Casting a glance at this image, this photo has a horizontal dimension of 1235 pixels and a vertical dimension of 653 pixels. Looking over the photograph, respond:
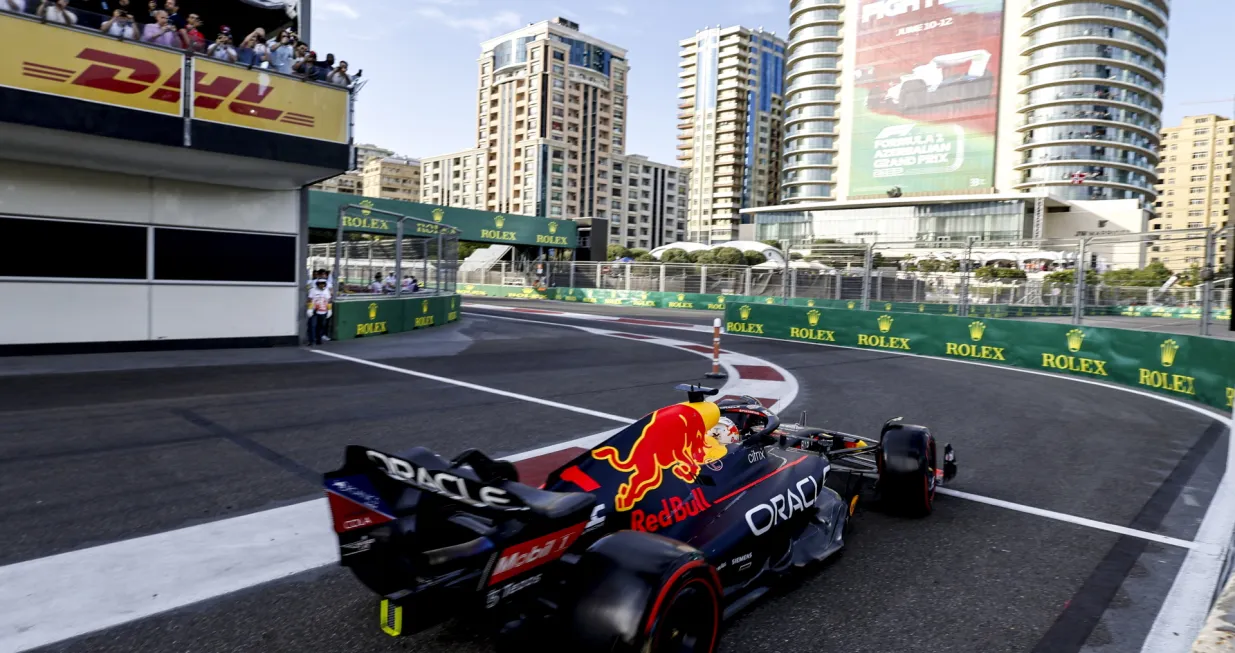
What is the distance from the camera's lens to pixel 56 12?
10.5 metres

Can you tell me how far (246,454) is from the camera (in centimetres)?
621

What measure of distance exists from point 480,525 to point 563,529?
32 cm

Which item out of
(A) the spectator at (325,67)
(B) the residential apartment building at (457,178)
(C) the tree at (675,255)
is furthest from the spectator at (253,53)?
(B) the residential apartment building at (457,178)

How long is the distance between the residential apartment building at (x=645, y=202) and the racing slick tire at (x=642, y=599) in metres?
132

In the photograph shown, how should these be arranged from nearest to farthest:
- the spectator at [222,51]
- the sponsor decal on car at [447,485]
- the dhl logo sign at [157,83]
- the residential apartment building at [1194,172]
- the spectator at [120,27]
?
the sponsor decal on car at [447,485] < the dhl logo sign at [157,83] < the spectator at [120,27] < the spectator at [222,51] < the residential apartment building at [1194,172]

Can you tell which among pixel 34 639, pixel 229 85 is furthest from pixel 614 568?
pixel 229 85

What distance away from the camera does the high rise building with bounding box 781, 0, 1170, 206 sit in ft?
274

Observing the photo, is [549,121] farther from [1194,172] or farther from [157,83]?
[1194,172]

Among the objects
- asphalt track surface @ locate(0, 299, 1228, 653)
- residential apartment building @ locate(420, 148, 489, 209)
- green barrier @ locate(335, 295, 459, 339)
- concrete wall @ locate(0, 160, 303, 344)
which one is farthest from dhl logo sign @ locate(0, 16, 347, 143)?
residential apartment building @ locate(420, 148, 489, 209)

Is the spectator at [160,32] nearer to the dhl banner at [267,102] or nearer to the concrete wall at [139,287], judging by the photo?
the dhl banner at [267,102]

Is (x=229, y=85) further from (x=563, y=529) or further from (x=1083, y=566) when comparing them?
(x=1083, y=566)

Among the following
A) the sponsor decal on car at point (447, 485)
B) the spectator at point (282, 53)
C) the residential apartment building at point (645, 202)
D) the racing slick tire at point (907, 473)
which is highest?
the residential apartment building at point (645, 202)

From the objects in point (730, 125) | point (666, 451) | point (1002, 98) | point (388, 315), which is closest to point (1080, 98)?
point (1002, 98)

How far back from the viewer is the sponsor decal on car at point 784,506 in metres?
3.79
